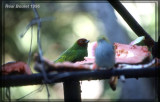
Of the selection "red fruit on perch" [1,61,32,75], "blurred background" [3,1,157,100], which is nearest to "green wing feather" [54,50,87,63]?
"red fruit on perch" [1,61,32,75]

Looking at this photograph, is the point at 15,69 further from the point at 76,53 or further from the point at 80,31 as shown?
the point at 80,31

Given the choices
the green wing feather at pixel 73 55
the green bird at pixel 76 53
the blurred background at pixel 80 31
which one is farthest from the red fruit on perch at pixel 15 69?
the blurred background at pixel 80 31

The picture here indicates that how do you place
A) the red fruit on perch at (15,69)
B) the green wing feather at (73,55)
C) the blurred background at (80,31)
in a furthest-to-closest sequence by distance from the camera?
the blurred background at (80,31) → the green wing feather at (73,55) → the red fruit on perch at (15,69)

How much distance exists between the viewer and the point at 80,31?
7.78 metres

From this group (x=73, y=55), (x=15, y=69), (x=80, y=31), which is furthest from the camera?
(x=80, y=31)

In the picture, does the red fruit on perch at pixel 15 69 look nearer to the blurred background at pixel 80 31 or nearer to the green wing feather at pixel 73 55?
the green wing feather at pixel 73 55

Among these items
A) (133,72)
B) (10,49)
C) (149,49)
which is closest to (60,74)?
(133,72)

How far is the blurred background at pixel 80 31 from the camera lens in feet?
21.3

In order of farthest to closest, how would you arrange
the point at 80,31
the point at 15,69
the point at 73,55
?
the point at 80,31
the point at 73,55
the point at 15,69

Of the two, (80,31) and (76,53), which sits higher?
(80,31)

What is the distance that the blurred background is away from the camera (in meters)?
6.50

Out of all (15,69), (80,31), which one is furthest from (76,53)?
(80,31)

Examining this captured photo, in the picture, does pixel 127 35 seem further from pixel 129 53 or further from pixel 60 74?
pixel 60 74

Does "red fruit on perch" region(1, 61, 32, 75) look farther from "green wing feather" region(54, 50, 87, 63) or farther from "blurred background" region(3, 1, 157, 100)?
"blurred background" region(3, 1, 157, 100)
